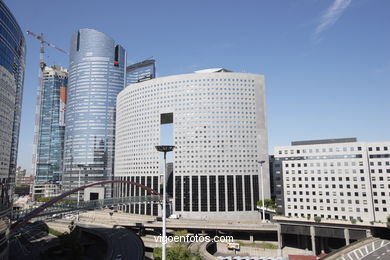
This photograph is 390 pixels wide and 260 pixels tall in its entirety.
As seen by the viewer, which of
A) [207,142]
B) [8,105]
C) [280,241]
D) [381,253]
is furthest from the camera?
[207,142]

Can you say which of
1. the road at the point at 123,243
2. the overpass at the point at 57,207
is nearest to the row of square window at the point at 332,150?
the overpass at the point at 57,207

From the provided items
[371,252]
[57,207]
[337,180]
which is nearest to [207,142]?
[337,180]

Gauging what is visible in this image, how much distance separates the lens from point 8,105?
46.0 meters

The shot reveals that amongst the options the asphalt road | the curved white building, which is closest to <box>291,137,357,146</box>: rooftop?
the curved white building

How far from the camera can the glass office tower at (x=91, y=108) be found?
17662 cm

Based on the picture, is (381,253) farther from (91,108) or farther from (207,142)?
(91,108)

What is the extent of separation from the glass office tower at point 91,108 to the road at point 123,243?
9525 cm

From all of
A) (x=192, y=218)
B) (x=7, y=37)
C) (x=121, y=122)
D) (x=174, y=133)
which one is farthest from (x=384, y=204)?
(x=121, y=122)

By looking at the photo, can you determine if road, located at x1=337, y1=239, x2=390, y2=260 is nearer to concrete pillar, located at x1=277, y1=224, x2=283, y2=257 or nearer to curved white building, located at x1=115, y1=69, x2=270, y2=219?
concrete pillar, located at x1=277, y1=224, x2=283, y2=257

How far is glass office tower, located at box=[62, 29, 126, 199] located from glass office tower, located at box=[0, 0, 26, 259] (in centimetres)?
12950

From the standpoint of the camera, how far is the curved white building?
4318 inches

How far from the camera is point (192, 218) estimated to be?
352ft

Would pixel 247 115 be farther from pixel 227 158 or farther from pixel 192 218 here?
pixel 192 218

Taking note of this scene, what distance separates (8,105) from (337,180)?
→ 88.1 m
